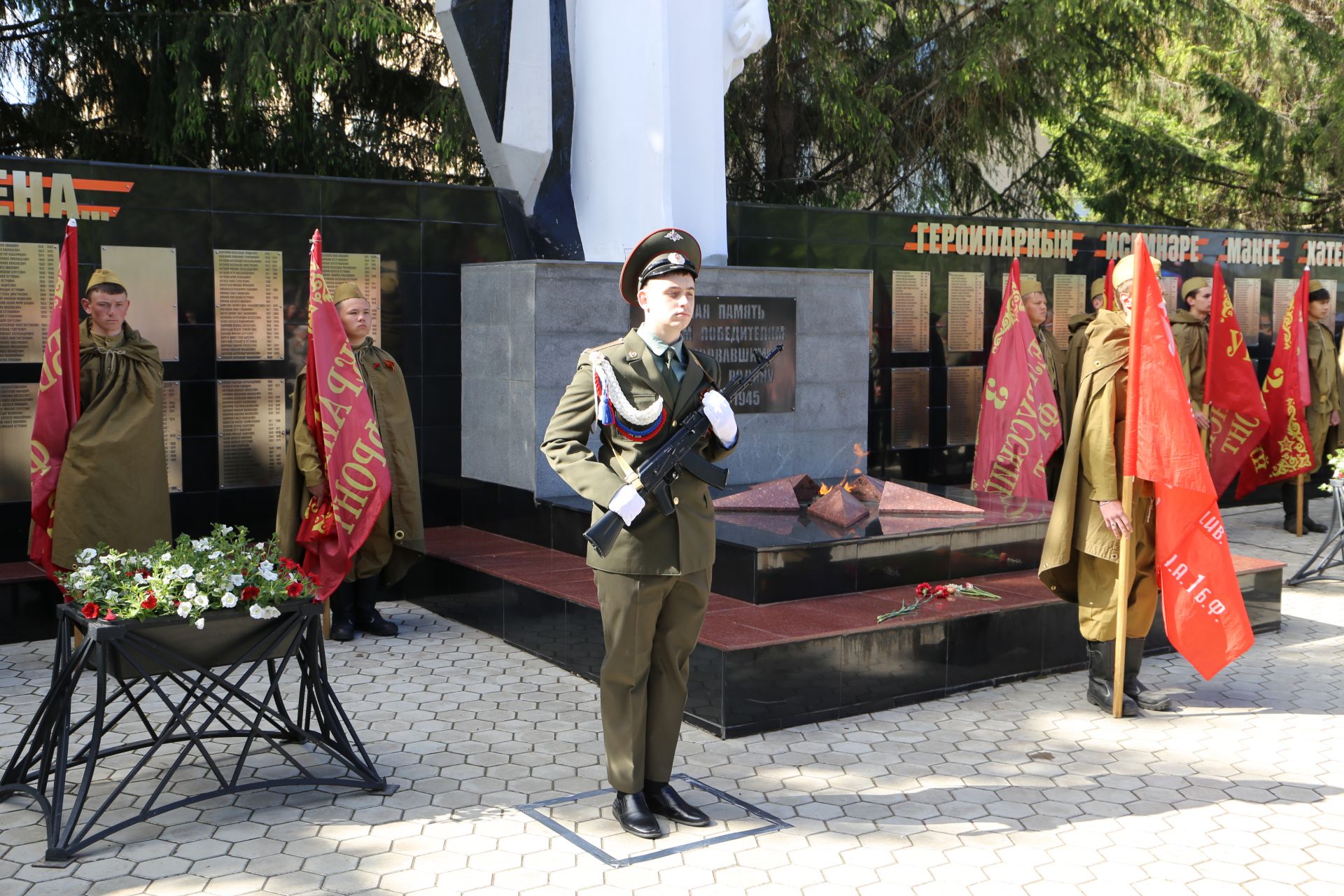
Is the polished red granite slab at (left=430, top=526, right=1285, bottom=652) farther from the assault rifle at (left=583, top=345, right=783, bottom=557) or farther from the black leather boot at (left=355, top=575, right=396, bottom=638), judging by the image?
the assault rifle at (left=583, top=345, right=783, bottom=557)

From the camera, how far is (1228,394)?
1078 cm

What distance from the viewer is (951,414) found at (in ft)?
37.7

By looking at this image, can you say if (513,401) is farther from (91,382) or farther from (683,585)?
(683,585)

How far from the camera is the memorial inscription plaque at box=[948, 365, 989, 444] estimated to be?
11.5 metres

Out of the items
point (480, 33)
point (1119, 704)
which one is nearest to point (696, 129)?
point (480, 33)

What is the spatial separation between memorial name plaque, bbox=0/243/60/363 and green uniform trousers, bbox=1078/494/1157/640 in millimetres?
5740

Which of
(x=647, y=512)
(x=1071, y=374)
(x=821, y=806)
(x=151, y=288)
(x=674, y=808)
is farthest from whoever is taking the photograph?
(x=1071, y=374)

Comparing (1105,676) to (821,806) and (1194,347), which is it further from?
(1194,347)

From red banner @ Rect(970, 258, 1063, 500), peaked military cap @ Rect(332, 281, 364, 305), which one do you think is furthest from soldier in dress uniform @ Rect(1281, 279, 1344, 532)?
peaked military cap @ Rect(332, 281, 364, 305)

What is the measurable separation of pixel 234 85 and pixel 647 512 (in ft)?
28.8

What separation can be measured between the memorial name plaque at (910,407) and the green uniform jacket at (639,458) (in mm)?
7038

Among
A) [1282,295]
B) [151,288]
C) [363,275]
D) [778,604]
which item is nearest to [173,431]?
[151,288]

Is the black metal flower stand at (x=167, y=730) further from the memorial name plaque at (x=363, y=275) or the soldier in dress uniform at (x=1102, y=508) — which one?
the memorial name plaque at (x=363, y=275)

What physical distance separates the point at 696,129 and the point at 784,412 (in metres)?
2.03
